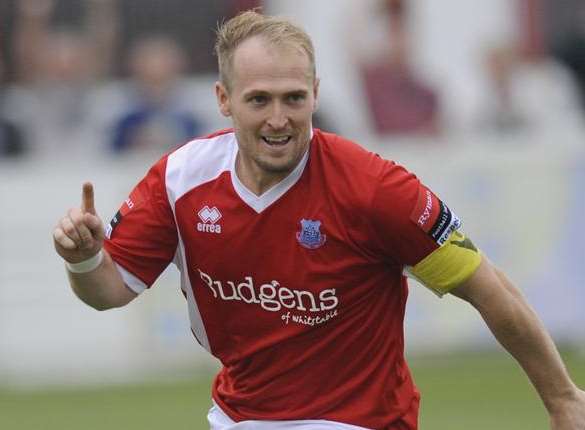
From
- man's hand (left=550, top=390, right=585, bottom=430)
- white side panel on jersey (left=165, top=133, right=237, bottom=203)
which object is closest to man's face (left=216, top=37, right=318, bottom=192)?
white side panel on jersey (left=165, top=133, right=237, bottom=203)

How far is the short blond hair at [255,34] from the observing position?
5.75m

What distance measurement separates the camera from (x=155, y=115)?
1367 cm

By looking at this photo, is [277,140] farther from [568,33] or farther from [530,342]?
[568,33]

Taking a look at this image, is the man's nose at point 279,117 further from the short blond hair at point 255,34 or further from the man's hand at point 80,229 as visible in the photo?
the man's hand at point 80,229

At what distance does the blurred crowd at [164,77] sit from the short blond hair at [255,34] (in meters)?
7.56

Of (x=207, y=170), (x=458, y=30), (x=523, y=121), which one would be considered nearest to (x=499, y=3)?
(x=458, y=30)

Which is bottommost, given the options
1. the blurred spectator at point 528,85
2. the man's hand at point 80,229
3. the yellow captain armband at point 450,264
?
the blurred spectator at point 528,85

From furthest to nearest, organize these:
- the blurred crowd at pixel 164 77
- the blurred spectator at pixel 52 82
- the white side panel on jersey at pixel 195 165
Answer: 1. the blurred spectator at pixel 52 82
2. the blurred crowd at pixel 164 77
3. the white side panel on jersey at pixel 195 165

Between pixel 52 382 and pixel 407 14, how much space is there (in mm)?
5409

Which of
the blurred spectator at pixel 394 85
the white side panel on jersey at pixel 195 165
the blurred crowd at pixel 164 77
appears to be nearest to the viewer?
the white side panel on jersey at pixel 195 165

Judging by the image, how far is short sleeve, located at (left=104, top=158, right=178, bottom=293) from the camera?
6070 millimetres

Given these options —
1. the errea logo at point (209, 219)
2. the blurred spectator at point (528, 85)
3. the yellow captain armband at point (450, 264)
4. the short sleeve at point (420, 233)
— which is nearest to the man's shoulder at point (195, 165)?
the errea logo at point (209, 219)

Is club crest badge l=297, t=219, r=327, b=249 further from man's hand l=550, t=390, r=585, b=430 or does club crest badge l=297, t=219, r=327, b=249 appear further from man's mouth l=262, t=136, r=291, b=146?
man's hand l=550, t=390, r=585, b=430

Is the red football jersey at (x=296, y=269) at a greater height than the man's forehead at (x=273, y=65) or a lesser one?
lesser
